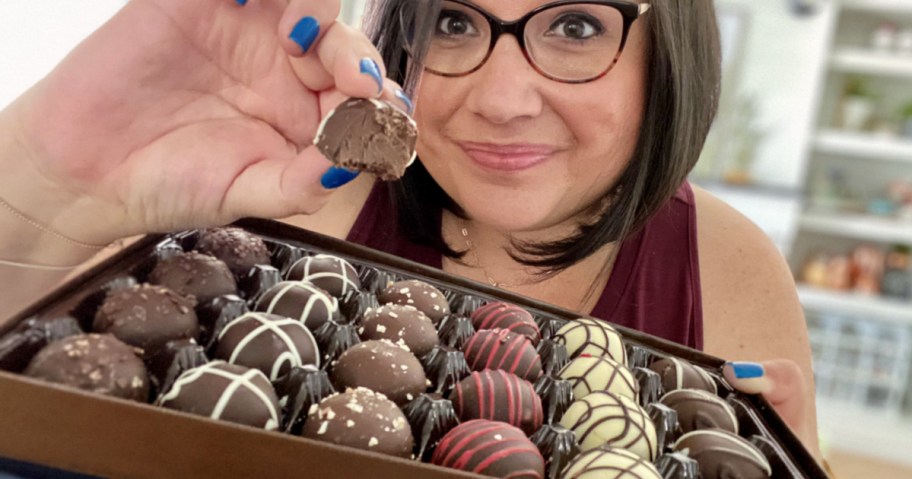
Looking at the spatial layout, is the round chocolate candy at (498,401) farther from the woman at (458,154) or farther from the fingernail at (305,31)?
the fingernail at (305,31)

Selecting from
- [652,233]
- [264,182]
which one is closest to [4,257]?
[264,182]

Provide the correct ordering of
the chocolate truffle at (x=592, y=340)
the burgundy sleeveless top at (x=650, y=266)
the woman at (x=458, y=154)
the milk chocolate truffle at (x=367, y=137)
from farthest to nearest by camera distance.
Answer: the burgundy sleeveless top at (x=650, y=266), the chocolate truffle at (x=592, y=340), the woman at (x=458, y=154), the milk chocolate truffle at (x=367, y=137)

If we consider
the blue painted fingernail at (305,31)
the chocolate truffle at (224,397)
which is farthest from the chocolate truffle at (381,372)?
the blue painted fingernail at (305,31)

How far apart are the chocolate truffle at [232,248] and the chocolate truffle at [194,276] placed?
52mm

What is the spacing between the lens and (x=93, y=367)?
0.71 m

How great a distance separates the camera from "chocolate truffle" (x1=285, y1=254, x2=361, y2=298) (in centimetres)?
106

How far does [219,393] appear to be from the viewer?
73cm

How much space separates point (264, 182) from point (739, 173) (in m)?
3.98

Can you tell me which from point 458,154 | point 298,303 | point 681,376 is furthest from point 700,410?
point 458,154

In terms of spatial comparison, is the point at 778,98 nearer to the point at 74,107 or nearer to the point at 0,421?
the point at 74,107

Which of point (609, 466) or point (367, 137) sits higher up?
point (367, 137)

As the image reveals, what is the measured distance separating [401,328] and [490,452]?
0.24 metres

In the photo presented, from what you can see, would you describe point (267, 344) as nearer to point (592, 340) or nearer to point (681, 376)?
point (592, 340)

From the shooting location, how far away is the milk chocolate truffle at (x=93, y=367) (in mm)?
685
